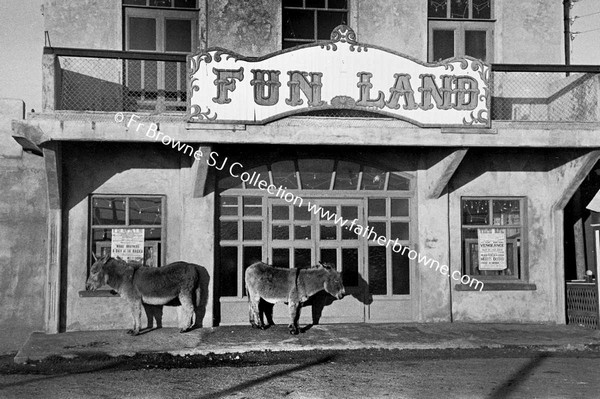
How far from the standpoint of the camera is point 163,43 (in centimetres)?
1368

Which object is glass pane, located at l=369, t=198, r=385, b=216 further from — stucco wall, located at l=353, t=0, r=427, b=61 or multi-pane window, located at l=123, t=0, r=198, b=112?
multi-pane window, located at l=123, t=0, r=198, b=112

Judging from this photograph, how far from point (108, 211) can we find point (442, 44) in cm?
704

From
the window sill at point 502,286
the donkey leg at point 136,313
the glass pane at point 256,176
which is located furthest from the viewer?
the window sill at point 502,286

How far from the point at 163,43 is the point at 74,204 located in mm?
3379

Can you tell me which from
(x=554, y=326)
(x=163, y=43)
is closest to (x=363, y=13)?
(x=163, y=43)

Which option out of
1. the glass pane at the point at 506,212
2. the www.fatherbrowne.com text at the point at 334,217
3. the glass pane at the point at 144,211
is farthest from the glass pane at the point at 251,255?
the glass pane at the point at 506,212

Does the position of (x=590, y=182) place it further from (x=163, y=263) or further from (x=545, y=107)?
(x=163, y=263)

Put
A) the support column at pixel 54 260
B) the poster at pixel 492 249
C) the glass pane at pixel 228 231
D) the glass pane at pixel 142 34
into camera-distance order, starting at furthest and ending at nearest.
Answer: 1. the poster at pixel 492 249
2. the glass pane at pixel 142 34
3. the glass pane at pixel 228 231
4. the support column at pixel 54 260

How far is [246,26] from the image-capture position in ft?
44.3

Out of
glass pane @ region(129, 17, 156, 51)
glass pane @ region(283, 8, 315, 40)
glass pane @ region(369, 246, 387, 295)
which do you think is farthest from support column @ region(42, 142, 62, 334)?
glass pane @ region(369, 246, 387, 295)

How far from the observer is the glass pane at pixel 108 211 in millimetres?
13008

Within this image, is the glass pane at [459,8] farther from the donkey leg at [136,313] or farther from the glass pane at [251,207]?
the donkey leg at [136,313]

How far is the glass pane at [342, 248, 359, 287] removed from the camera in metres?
13.6

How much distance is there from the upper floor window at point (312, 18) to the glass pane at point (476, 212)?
4165mm
